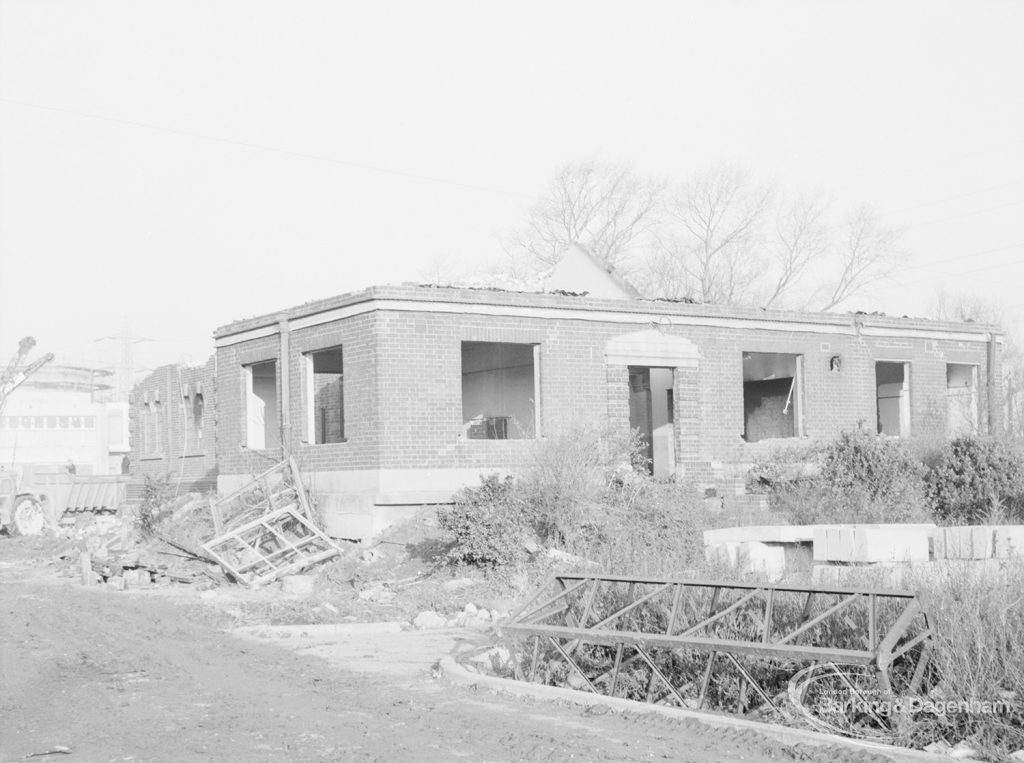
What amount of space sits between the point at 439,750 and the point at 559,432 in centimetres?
1338

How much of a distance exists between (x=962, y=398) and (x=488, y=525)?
15.0m

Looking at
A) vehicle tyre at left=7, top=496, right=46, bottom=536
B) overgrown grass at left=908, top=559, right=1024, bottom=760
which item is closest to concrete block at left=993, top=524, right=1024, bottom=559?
overgrown grass at left=908, top=559, right=1024, bottom=760

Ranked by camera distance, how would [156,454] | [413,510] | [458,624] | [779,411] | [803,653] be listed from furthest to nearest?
[156,454] → [779,411] → [413,510] → [458,624] → [803,653]

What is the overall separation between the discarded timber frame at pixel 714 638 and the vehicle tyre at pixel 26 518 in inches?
911

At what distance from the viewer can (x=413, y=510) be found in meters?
19.6

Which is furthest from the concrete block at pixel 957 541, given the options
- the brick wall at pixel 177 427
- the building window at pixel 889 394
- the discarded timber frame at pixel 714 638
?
the brick wall at pixel 177 427

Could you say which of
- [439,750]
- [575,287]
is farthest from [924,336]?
[439,750]

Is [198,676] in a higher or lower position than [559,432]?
lower

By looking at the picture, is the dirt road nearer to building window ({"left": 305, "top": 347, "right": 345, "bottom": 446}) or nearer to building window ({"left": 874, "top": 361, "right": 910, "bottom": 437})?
building window ({"left": 305, "top": 347, "right": 345, "bottom": 446})

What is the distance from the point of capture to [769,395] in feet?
90.0

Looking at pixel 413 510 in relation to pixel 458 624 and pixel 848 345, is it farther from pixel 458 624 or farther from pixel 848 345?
pixel 848 345

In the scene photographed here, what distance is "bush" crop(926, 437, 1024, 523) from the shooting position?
1691cm

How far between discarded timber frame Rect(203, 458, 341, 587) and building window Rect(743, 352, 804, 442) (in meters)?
10.1

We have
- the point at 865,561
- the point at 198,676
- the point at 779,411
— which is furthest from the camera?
the point at 779,411
